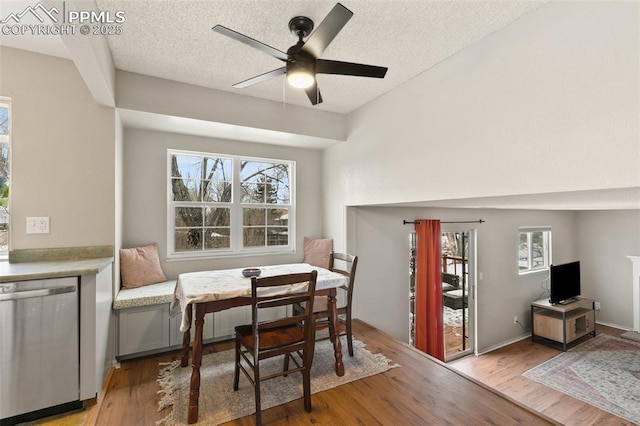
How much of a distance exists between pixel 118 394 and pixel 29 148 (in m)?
2.13

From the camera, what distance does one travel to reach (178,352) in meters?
2.94

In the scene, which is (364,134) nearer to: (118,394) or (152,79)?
(152,79)

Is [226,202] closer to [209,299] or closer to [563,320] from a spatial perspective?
[209,299]

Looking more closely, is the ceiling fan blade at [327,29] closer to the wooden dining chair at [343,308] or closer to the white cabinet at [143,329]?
the wooden dining chair at [343,308]

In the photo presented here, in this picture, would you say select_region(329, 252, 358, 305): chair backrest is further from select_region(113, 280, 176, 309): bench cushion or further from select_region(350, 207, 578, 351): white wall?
select_region(113, 280, 176, 309): bench cushion

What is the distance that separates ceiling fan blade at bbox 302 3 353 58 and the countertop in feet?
6.95

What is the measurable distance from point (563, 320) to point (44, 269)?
6953 millimetres

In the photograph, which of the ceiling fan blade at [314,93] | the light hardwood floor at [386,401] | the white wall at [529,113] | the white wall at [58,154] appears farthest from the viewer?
the white wall at [58,154]

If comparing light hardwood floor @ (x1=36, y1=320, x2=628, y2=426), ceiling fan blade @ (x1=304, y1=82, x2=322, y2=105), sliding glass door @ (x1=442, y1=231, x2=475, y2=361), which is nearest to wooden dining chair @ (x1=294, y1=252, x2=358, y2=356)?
light hardwood floor @ (x1=36, y1=320, x2=628, y2=426)

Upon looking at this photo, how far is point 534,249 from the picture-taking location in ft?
19.5

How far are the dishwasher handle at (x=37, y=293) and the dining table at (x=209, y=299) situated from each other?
0.72 m

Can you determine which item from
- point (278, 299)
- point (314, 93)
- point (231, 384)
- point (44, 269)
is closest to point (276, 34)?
point (314, 93)

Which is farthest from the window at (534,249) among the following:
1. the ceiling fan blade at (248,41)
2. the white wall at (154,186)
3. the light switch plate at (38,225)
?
the light switch plate at (38,225)

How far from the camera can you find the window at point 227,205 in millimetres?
3531
